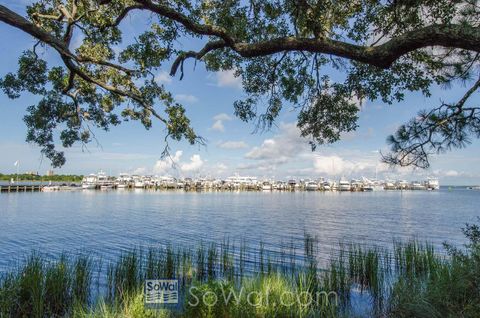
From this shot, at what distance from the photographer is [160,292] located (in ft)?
25.9

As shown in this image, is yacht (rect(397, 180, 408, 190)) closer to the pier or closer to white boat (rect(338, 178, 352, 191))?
white boat (rect(338, 178, 352, 191))

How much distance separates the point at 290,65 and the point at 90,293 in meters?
8.60

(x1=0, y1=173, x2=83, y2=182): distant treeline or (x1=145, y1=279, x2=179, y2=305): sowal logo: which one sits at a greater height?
(x1=0, y1=173, x2=83, y2=182): distant treeline

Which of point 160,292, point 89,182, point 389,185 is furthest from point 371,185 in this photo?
point 160,292

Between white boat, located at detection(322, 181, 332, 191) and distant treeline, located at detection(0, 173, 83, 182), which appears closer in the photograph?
distant treeline, located at detection(0, 173, 83, 182)

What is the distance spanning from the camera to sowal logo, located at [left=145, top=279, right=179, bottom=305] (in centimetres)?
673

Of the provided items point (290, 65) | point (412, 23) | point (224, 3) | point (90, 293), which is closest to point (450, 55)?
point (412, 23)

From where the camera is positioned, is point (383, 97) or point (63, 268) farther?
point (63, 268)

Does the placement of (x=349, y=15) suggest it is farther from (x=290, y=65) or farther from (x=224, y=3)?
(x=224, y=3)

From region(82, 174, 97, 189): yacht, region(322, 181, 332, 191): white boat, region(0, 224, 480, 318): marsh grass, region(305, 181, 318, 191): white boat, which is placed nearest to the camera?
region(0, 224, 480, 318): marsh grass

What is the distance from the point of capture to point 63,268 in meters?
8.39

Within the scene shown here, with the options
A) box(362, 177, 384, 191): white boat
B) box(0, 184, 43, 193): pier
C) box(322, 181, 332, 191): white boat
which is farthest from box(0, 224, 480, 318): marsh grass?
box(362, 177, 384, 191): white boat

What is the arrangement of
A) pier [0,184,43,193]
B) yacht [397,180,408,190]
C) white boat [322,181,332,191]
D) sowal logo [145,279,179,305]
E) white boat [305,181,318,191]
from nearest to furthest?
sowal logo [145,279,179,305], pier [0,184,43,193], white boat [322,181,332,191], white boat [305,181,318,191], yacht [397,180,408,190]

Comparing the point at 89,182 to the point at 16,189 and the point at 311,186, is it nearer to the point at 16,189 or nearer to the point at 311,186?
the point at 16,189
